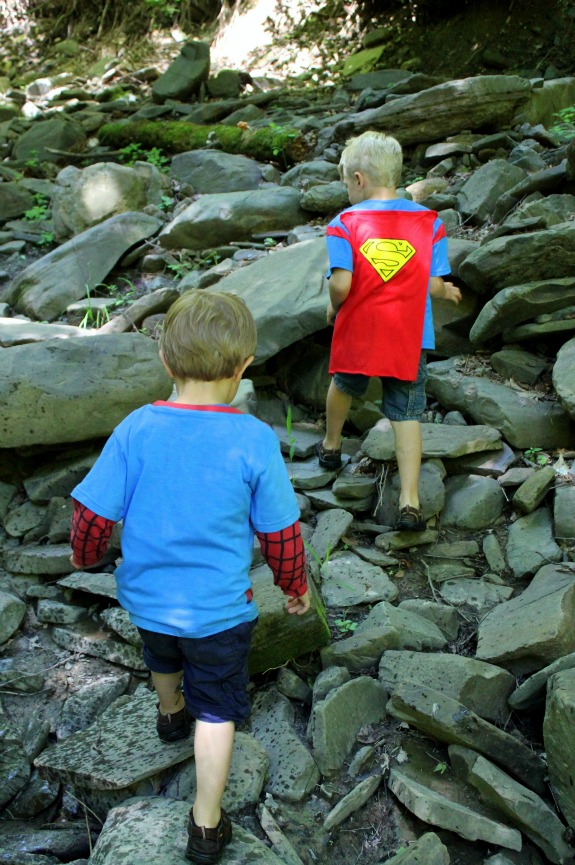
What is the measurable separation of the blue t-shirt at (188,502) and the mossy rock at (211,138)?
5.91 m

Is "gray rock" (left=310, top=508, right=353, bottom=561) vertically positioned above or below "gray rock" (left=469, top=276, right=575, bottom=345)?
below

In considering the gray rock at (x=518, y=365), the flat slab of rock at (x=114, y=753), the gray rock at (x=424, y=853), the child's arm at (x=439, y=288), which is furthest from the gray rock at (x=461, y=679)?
the gray rock at (x=518, y=365)

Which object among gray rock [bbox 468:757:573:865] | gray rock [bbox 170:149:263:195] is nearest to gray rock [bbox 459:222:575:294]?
gray rock [bbox 468:757:573:865]

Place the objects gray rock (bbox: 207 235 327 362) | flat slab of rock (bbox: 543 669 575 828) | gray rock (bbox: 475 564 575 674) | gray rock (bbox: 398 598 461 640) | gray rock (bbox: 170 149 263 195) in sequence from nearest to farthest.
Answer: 1. flat slab of rock (bbox: 543 669 575 828)
2. gray rock (bbox: 475 564 575 674)
3. gray rock (bbox: 398 598 461 640)
4. gray rock (bbox: 207 235 327 362)
5. gray rock (bbox: 170 149 263 195)

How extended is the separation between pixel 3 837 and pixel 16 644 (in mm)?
824

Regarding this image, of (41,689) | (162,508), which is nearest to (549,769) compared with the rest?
(162,508)

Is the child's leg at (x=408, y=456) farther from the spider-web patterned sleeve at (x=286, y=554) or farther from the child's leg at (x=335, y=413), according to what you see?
the spider-web patterned sleeve at (x=286, y=554)

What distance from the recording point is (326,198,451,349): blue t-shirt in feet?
10.6

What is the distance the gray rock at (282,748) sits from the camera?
2273 mm

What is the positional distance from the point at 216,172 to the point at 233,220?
1.41 m

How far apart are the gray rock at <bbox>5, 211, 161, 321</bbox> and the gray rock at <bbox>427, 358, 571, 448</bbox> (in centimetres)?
268

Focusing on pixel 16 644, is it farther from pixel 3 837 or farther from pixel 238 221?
pixel 238 221

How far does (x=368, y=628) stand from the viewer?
284cm

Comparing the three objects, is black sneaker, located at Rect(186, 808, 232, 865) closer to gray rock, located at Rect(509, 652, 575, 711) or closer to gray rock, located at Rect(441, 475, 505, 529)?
gray rock, located at Rect(509, 652, 575, 711)
